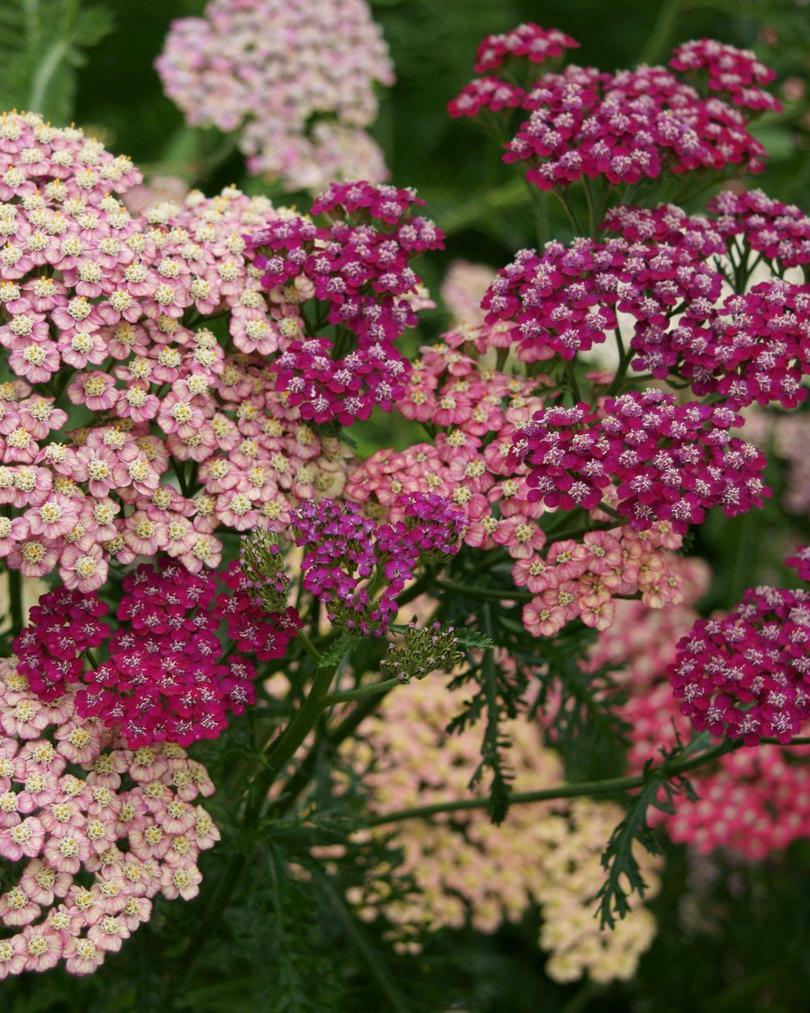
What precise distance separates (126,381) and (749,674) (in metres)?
0.92

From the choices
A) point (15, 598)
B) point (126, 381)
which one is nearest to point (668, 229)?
point (126, 381)

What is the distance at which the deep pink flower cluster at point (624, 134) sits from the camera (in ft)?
6.41

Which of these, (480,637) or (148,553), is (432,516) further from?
(148,553)

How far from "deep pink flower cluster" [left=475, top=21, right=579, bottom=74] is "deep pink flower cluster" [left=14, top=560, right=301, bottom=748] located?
107cm

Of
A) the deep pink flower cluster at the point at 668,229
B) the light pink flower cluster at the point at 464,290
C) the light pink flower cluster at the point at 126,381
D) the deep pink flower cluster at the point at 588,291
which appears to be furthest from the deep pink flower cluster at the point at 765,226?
the light pink flower cluster at the point at 464,290

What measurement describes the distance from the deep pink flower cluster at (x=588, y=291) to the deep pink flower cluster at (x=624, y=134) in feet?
0.42

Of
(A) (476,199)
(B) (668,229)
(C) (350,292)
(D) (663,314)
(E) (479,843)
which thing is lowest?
(E) (479,843)

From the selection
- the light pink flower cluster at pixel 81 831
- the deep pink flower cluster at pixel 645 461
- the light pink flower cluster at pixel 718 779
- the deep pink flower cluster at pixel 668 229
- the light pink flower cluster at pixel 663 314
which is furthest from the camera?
the light pink flower cluster at pixel 718 779

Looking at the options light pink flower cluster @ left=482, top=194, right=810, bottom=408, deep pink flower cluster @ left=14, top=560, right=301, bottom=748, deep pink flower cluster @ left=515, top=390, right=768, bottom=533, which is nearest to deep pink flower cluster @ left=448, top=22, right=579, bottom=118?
light pink flower cluster @ left=482, top=194, right=810, bottom=408

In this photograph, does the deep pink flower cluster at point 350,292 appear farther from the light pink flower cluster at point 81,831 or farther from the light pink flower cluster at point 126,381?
the light pink flower cluster at point 81,831

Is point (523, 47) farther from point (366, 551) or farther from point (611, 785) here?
point (611, 785)

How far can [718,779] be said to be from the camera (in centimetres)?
301

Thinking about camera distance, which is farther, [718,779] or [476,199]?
[476,199]

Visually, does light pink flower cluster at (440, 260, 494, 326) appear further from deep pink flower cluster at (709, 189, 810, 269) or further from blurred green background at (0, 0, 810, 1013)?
deep pink flower cluster at (709, 189, 810, 269)
